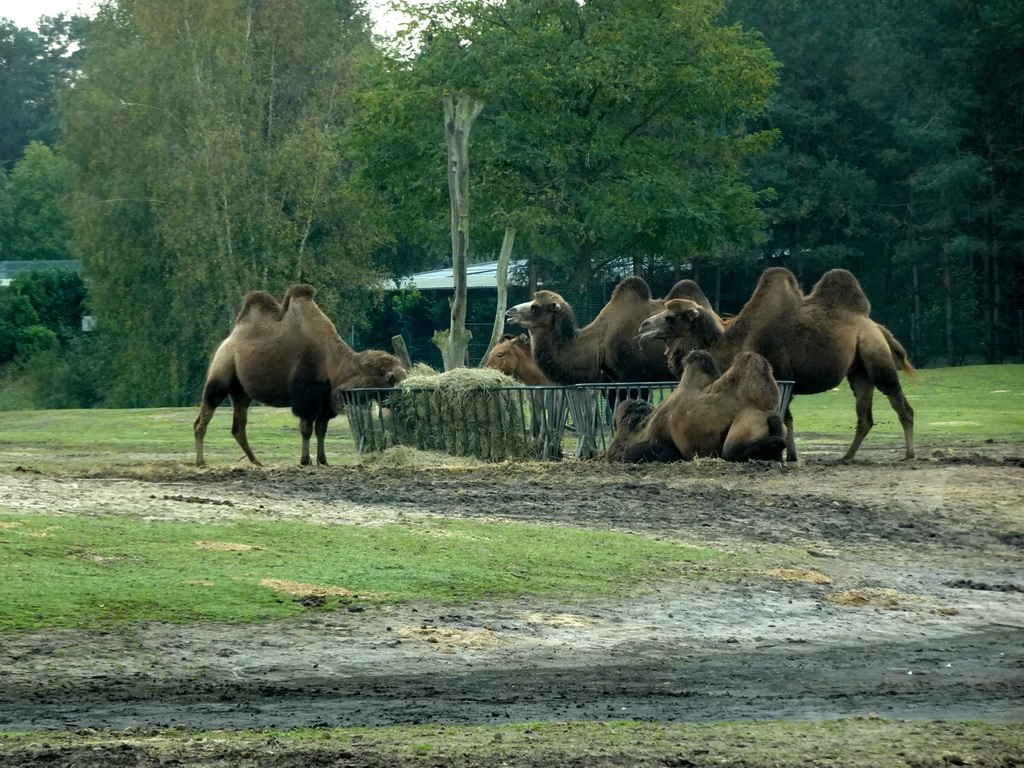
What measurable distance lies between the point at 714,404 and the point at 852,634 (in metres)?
6.73

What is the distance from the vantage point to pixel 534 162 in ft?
115

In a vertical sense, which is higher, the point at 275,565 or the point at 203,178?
the point at 203,178

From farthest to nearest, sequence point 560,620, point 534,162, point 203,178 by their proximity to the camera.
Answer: point 203,178
point 534,162
point 560,620

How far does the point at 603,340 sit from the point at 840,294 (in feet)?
10.0

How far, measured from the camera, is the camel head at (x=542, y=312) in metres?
19.1

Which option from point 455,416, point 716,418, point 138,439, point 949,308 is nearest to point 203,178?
point 138,439

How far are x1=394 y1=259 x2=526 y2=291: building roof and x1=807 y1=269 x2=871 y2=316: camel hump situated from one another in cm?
2638

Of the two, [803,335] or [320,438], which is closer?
[803,335]

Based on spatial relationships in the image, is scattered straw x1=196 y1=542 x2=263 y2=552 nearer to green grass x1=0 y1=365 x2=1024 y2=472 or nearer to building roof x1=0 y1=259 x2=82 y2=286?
green grass x1=0 y1=365 x2=1024 y2=472

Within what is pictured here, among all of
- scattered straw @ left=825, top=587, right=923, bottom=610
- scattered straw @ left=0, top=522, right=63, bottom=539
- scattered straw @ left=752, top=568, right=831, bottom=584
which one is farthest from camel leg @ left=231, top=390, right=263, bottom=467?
scattered straw @ left=825, top=587, right=923, bottom=610

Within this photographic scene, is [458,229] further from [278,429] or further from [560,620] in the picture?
[560,620]

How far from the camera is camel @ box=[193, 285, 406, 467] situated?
1733cm

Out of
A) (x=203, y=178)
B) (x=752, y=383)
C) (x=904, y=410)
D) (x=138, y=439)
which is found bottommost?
(x=138, y=439)

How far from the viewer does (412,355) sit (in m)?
44.8
